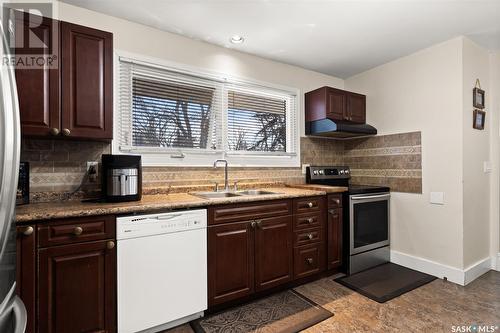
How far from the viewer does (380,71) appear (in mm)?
3184

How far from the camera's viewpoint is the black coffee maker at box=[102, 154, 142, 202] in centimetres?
176

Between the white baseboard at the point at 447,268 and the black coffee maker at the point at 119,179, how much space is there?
9.70 feet

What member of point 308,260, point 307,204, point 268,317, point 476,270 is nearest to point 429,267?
point 476,270

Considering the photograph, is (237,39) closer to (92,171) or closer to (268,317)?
(92,171)

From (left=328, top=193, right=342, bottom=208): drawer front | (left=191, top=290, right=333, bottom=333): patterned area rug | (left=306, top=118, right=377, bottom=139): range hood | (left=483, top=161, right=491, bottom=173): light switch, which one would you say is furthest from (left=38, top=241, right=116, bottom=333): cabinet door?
(left=483, top=161, right=491, bottom=173): light switch

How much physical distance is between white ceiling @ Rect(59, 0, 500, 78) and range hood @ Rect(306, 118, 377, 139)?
79cm

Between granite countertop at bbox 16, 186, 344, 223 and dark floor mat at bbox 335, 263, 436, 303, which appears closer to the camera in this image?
granite countertop at bbox 16, 186, 344, 223

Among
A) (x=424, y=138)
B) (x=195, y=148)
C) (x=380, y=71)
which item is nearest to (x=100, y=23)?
(x=195, y=148)

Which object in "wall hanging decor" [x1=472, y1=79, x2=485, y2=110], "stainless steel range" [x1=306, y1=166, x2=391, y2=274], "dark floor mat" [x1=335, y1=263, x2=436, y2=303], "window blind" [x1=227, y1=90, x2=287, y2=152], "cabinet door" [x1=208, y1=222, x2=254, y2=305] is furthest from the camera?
"window blind" [x1=227, y1=90, x2=287, y2=152]

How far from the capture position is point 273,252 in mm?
2176

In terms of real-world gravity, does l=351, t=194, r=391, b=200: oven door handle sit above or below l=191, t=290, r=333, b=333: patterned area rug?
above

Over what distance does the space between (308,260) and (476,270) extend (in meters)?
1.77

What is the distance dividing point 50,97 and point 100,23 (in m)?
0.88

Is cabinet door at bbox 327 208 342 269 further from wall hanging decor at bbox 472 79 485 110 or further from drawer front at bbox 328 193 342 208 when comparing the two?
wall hanging decor at bbox 472 79 485 110
